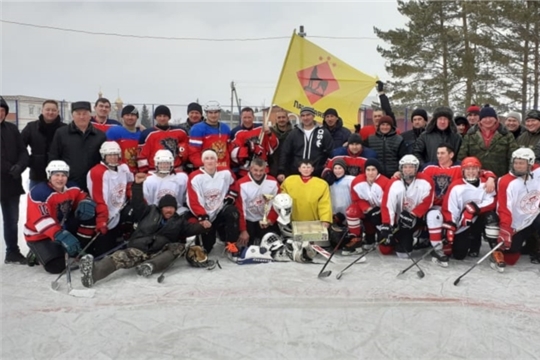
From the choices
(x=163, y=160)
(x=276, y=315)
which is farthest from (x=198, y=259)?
(x=276, y=315)

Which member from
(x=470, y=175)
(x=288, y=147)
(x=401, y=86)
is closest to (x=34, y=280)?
(x=288, y=147)

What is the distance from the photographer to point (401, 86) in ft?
73.6

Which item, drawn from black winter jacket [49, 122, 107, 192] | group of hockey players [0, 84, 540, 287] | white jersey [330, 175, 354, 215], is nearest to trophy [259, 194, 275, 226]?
group of hockey players [0, 84, 540, 287]

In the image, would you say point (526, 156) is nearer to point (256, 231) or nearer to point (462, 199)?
point (462, 199)

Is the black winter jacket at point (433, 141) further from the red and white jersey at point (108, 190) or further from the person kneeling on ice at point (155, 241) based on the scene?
the red and white jersey at point (108, 190)

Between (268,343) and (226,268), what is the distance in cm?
166

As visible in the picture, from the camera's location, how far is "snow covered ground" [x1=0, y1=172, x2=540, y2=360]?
318cm

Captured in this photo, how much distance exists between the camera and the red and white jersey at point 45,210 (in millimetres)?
4473

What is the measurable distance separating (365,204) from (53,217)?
3510 mm

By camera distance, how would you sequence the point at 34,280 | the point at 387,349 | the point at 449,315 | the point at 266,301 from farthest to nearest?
1. the point at 34,280
2. the point at 266,301
3. the point at 449,315
4. the point at 387,349

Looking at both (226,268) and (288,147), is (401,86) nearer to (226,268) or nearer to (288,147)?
(288,147)

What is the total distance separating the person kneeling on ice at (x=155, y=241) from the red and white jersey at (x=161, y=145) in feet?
2.43

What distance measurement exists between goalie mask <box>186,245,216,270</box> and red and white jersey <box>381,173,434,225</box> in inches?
81.2

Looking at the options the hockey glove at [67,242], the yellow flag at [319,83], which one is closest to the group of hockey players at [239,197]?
the hockey glove at [67,242]
